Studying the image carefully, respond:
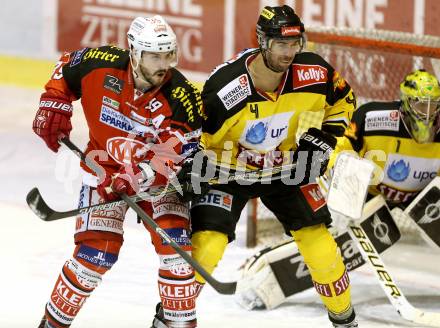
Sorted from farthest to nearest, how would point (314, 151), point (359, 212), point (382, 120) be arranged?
1. point (382, 120)
2. point (359, 212)
3. point (314, 151)

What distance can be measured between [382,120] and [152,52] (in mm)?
1526

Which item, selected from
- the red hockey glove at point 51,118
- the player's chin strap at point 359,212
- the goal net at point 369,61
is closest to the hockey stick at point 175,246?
the red hockey glove at point 51,118

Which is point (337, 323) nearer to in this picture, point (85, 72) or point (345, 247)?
point (345, 247)

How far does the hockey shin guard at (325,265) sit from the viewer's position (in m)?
4.61

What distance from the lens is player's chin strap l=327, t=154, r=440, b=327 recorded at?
16.5ft

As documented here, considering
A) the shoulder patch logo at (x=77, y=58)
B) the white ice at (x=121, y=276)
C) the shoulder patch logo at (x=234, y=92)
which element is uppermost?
the shoulder patch logo at (x=77, y=58)

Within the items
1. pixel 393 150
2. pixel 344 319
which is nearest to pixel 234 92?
pixel 344 319

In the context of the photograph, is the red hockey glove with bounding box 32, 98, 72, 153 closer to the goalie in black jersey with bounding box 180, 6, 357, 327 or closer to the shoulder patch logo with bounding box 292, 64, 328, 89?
the goalie in black jersey with bounding box 180, 6, 357, 327

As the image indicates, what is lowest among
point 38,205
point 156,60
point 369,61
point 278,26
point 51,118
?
point 38,205

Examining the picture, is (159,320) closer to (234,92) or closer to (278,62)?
(234,92)

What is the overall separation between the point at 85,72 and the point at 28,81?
431cm

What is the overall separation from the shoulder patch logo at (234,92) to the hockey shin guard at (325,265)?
1.82ft

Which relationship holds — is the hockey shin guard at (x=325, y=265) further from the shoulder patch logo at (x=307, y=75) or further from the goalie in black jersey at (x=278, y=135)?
the shoulder patch logo at (x=307, y=75)

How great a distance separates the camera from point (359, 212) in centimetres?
501
